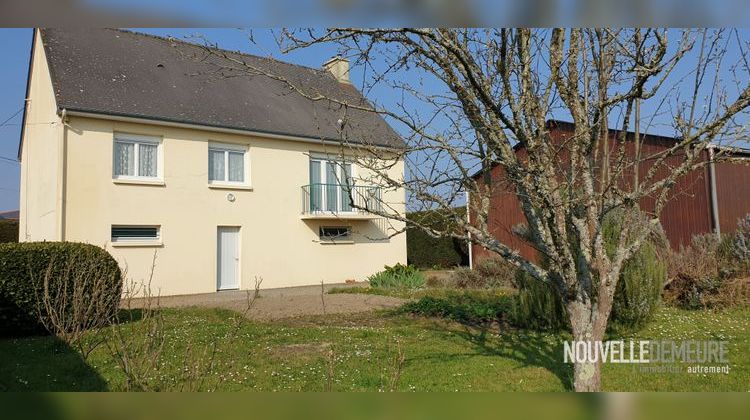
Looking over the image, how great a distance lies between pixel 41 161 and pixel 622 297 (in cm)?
Result: 1536

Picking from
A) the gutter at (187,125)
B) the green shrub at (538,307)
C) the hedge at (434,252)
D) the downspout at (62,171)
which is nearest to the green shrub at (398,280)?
the gutter at (187,125)

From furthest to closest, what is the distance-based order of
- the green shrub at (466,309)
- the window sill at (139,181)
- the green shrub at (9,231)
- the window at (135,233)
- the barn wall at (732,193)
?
1. the green shrub at (9,231)
2. the barn wall at (732,193)
3. the window at (135,233)
4. the window sill at (139,181)
5. the green shrub at (466,309)

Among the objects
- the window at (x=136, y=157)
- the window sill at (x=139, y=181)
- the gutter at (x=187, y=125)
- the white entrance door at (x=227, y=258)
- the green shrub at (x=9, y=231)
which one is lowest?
the white entrance door at (x=227, y=258)

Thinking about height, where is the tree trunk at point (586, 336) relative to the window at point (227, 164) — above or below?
below

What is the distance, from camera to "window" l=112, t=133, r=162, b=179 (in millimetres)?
14562

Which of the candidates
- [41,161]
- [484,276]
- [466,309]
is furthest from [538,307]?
[41,161]

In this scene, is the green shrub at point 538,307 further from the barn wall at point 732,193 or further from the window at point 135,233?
the barn wall at point 732,193

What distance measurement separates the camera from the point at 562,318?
311 inches

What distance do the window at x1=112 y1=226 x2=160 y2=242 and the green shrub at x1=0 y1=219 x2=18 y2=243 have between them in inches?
432

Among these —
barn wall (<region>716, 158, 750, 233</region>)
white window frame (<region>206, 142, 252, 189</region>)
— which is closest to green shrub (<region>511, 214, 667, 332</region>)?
barn wall (<region>716, 158, 750, 233</region>)

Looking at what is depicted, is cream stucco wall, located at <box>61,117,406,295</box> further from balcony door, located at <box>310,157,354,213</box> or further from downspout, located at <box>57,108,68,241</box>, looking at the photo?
balcony door, located at <box>310,157,354,213</box>

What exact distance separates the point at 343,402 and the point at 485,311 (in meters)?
7.88

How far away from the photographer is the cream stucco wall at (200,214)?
13953 millimetres

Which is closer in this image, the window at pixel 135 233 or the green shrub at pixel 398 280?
the window at pixel 135 233
